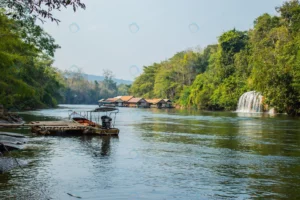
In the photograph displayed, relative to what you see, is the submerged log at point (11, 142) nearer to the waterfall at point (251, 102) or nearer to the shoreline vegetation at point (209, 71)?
the shoreline vegetation at point (209, 71)

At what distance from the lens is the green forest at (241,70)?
60844 mm

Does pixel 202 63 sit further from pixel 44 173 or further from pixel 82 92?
pixel 44 173

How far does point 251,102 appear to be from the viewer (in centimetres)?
7444

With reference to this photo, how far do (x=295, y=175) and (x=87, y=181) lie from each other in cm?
792

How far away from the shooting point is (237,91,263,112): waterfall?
236 ft

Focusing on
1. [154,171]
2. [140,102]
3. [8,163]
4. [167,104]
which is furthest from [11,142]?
[140,102]

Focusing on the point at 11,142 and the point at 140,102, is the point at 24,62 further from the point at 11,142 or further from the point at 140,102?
the point at 140,102

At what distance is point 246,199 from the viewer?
1094 cm

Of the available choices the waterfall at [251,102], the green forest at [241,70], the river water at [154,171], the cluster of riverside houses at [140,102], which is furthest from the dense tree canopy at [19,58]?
the cluster of riverside houses at [140,102]

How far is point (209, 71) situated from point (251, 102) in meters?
32.6

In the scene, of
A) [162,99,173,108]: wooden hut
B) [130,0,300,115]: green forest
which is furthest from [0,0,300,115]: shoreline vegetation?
[162,99,173,108]: wooden hut

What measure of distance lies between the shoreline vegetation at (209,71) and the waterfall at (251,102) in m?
2.67

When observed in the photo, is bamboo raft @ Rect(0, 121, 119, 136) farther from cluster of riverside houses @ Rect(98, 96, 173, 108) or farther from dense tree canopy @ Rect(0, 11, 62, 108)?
cluster of riverside houses @ Rect(98, 96, 173, 108)

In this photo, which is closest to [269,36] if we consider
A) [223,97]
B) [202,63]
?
[223,97]
